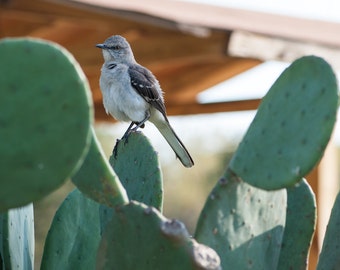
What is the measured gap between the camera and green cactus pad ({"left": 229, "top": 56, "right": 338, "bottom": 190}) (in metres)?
2.20

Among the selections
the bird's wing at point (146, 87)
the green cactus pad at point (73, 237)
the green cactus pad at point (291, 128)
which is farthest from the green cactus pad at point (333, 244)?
the bird's wing at point (146, 87)

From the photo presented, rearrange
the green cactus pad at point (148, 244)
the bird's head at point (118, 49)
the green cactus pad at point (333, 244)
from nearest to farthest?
the green cactus pad at point (148, 244) → the green cactus pad at point (333, 244) → the bird's head at point (118, 49)

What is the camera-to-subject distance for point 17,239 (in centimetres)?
257

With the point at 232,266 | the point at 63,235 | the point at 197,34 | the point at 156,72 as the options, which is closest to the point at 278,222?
the point at 232,266

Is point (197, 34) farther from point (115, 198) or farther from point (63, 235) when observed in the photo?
point (115, 198)

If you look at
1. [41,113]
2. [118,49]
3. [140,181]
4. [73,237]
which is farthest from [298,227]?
[118,49]

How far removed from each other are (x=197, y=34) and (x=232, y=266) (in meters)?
3.04

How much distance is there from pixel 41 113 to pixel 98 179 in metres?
0.34

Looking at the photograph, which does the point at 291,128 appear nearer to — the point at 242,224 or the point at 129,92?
the point at 242,224

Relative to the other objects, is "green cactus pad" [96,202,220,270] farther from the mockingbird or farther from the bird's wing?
the bird's wing

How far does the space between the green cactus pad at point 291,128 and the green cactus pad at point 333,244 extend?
1.43 feet

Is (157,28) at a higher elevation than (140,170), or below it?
below

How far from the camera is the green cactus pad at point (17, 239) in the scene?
2.49 m

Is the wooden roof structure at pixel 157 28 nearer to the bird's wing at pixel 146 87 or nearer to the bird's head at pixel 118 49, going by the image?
the bird's head at pixel 118 49
